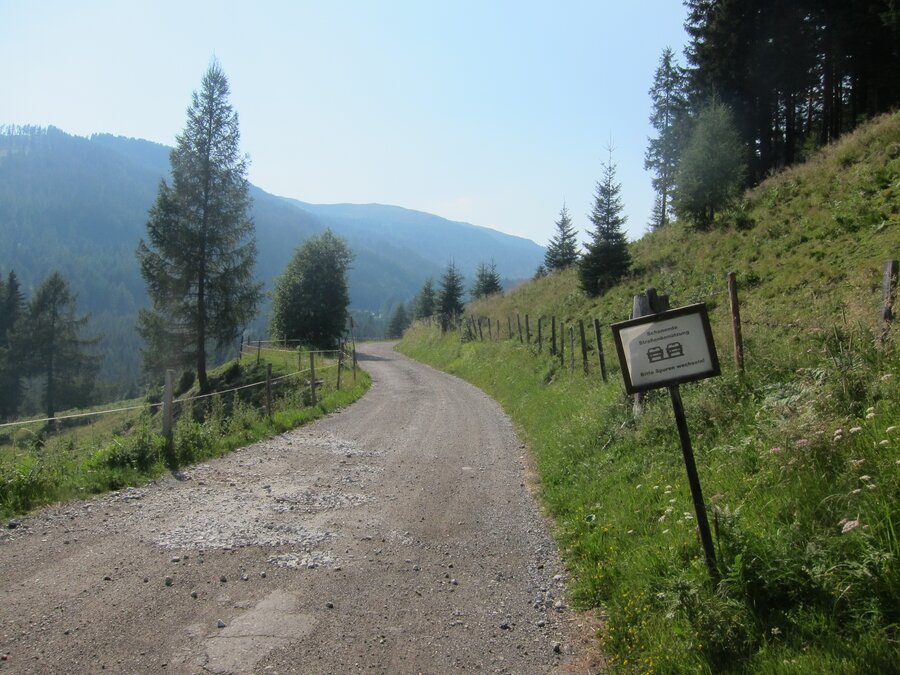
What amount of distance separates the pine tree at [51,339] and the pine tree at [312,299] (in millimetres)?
24328

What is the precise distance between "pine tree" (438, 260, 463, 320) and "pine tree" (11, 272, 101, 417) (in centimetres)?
3743

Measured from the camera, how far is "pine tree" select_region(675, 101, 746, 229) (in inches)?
848

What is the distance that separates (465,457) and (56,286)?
193 feet

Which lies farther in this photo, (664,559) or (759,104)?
(759,104)

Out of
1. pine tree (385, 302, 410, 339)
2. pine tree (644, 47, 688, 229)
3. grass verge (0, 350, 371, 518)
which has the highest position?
pine tree (644, 47, 688, 229)

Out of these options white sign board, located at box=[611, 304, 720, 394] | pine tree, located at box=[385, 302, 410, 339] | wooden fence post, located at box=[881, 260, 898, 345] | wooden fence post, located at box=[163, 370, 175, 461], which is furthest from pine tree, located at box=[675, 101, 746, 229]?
pine tree, located at box=[385, 302, 410, 339]

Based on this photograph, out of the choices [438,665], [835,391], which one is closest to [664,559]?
[438,665]

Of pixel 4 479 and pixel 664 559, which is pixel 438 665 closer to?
pixel 664 559

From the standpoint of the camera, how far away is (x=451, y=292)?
49156 mm

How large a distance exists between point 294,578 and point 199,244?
25.9 m

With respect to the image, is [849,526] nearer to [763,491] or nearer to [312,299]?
[763,491]

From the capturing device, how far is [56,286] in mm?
53375

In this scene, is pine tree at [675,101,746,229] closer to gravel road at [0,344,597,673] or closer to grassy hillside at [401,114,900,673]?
grassy hillside at [401,114,900,673]

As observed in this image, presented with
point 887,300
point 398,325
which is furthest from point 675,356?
point 398,325
